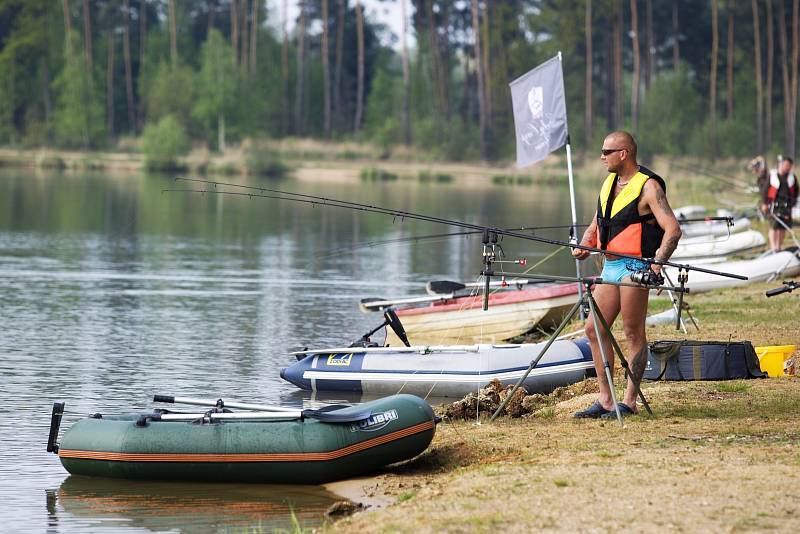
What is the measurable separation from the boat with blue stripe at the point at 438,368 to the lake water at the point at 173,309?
48cm

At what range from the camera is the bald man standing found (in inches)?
369

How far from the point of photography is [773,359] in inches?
471

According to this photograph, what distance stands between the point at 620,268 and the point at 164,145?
56677mm

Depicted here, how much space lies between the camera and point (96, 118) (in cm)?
7744

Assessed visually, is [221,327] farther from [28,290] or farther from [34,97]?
[34,97]

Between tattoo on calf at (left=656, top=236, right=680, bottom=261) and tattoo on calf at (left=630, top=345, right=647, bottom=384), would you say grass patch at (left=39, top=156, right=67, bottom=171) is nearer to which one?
tattoo on calf at (left=630, top=345, right=647, bottom=384)

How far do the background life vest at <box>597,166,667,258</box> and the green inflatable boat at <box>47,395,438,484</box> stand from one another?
1.74m

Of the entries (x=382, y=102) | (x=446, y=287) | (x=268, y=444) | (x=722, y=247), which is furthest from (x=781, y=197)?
(x=382, y=102)

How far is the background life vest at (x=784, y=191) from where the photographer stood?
22297 mm

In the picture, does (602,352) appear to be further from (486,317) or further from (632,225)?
(486,317)

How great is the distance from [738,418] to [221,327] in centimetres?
957

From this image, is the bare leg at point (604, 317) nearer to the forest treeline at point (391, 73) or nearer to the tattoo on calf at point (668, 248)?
the tattoo on calf at point (668, 248)

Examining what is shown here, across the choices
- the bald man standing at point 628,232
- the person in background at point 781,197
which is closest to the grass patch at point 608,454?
the bald man standing at point 628,232

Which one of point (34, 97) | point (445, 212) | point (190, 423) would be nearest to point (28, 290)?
point (190, 423)
